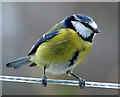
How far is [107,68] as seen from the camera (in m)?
2.16

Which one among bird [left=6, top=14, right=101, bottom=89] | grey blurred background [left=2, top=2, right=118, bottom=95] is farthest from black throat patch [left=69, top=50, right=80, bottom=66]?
grey blurred background [left=2, top=2, right=118, bottom=95]

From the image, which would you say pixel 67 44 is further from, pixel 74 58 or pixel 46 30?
pixel 46 30

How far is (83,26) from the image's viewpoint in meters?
1.15

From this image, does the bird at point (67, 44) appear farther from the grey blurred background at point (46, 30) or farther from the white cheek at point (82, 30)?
the grey blurred background at point (46, 30)

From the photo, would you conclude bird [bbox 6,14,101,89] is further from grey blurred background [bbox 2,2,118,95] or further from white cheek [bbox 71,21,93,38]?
grey blurred background [bbox 2,2,118,95]

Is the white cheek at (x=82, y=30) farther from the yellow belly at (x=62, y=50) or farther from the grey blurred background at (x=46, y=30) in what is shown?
the grey blurred background at (x=46, y=30)

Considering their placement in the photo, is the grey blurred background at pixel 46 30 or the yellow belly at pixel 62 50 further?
the grey blurred background at pixel 46 30

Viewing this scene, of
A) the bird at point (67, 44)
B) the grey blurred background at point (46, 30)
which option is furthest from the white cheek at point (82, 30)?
the grey blurred background at point (46, 30)

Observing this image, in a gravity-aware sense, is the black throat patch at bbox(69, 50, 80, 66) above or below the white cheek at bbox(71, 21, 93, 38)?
below

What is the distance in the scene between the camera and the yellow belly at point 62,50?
116cm

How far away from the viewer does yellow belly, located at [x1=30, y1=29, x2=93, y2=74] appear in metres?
1.16

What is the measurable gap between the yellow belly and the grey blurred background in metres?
0.72

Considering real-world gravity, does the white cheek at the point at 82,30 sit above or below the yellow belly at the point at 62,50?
above

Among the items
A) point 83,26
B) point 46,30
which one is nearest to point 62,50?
point 83,26
